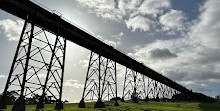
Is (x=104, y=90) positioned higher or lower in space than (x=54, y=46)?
lower

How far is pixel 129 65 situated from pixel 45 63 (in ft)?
60.7

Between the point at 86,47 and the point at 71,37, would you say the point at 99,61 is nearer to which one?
the point at 86,47

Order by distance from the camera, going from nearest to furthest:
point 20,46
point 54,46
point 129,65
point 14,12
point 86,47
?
point 20,46 < point 14,12 < point 54,46 < point 86,47 < point 129,65

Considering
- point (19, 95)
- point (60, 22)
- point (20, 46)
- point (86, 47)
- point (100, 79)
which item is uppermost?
point (60, 22)

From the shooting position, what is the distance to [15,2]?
13461 mm

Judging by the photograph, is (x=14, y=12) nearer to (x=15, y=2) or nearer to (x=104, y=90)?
(x=15, y=2)

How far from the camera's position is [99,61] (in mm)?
22641

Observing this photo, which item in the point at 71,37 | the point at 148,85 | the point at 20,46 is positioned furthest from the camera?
the point at 148,85

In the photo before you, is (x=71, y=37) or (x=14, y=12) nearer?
(x=14, y=12)

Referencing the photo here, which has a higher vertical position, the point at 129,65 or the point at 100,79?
the point at 129,65

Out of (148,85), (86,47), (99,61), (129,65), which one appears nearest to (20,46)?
(86,47)

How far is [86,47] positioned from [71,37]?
10.6 ft

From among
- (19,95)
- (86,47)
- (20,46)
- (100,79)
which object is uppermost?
(86,47)

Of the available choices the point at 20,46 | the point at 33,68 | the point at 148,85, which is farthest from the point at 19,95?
the point at 148,85
